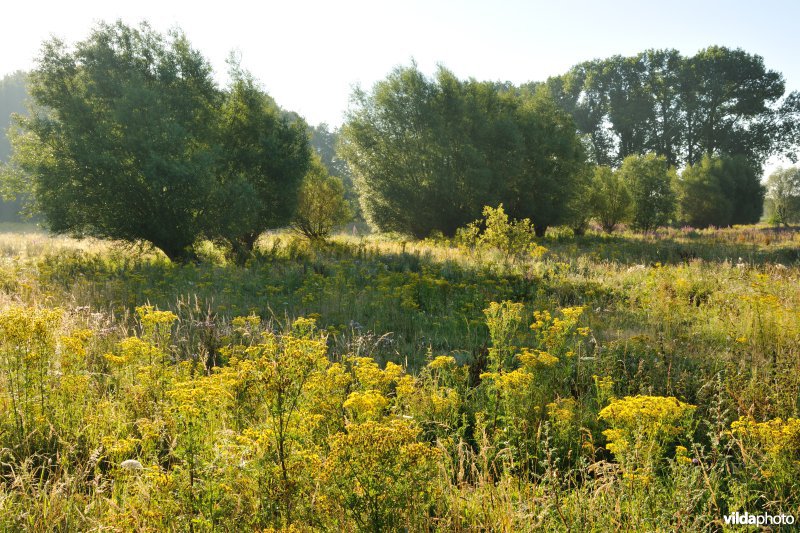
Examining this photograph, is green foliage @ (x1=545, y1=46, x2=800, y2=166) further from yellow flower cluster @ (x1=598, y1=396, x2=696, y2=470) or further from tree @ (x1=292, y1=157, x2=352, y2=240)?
yellow flower cluster @ (x1=598, y1=396, x2=696, y2=470)

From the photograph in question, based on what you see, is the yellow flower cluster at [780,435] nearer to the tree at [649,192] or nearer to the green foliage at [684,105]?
the tree at [649,192]

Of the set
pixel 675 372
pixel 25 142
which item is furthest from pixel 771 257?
pixel 25 142

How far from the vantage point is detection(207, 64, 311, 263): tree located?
1761cm

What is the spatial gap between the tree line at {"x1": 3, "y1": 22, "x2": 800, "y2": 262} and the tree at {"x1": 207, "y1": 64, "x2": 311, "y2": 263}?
53 mm

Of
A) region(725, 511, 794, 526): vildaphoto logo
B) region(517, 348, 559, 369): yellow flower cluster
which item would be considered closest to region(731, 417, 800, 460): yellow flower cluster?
region(725, 511, 794, 526): vildaphoto logo

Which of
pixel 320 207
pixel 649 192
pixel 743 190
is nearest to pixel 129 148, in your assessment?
pixel 320 207

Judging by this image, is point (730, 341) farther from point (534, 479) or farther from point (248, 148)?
point (248, 148)

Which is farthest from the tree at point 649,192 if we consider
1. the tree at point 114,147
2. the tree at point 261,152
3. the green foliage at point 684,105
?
the tree at point 114,147

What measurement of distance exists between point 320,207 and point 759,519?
69.4 feet

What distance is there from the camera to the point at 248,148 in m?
17.9

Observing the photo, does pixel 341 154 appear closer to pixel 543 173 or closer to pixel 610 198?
pixel 543 173

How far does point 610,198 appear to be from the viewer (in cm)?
3047

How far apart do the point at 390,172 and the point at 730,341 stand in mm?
18754

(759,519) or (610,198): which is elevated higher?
(610,198)
